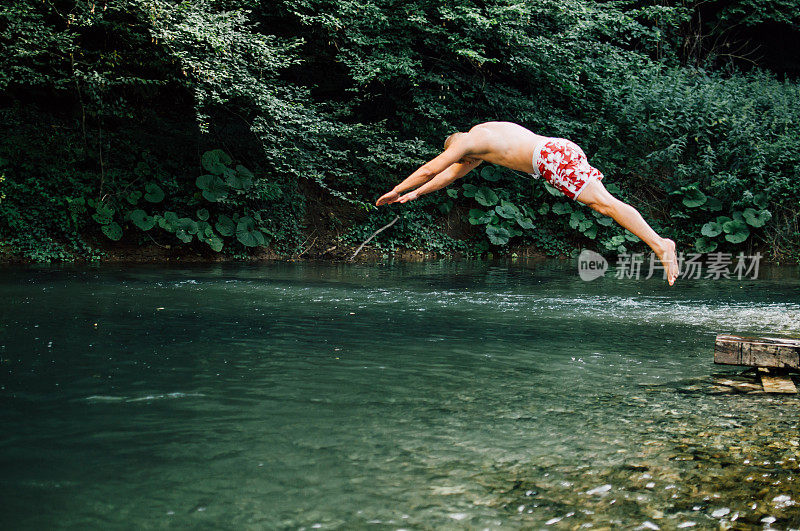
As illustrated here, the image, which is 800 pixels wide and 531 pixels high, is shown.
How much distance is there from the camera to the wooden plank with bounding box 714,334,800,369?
203 inches

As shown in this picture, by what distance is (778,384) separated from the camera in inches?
200

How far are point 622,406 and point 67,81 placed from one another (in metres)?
12.6

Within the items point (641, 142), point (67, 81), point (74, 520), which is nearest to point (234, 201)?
point (67, 81)

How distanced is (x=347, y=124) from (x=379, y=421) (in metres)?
13.0

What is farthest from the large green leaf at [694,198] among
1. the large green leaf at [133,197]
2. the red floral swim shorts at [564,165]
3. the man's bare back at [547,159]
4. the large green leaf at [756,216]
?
the red floral swim shorts at [564,165]

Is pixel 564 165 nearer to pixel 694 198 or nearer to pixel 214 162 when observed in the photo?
pixel 214 162

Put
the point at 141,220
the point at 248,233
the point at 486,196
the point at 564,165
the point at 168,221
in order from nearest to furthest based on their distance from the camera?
the point at 564,165 < the point at 141,220 < the point at 168,221 < the point at 248,233 < the point at 486,196

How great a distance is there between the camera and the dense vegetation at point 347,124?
13703mm

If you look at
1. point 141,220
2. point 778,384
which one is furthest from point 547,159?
point 141,220

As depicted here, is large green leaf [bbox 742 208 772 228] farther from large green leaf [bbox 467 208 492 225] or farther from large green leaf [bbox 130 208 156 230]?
large green leaf [bbox 130 208 156 230]

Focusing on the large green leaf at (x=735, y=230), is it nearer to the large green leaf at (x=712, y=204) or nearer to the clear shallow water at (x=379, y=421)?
the large green leaf at (x=712, y=204)

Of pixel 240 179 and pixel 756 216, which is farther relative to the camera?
pixel 756 216

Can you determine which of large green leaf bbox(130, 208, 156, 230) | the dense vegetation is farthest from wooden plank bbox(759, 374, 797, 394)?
large green leaf bbox(130, 208, 156, 230)

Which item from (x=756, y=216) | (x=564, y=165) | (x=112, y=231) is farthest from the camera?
(x=756, y=216)
